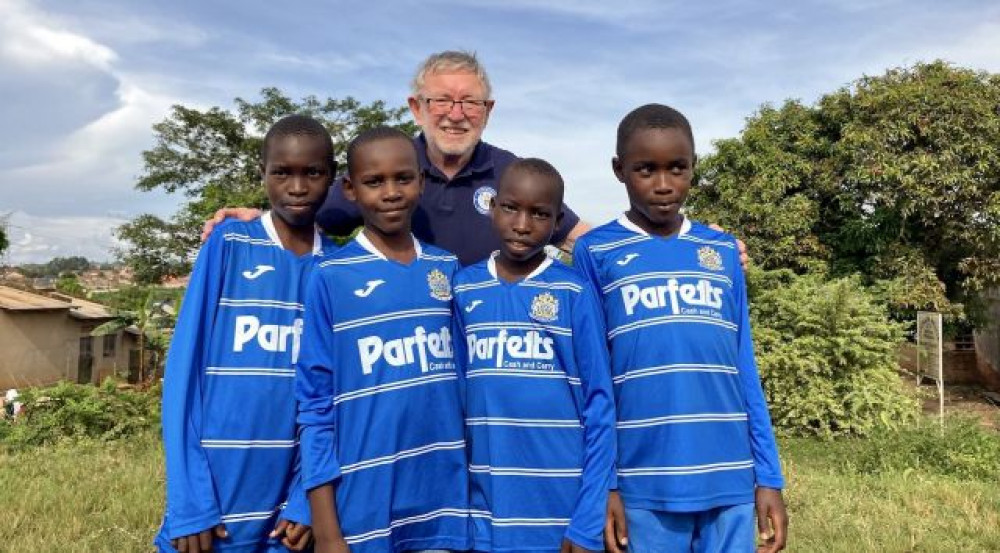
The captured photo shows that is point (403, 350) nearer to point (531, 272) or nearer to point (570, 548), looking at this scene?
point (531, 272)

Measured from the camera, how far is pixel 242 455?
6.53 ft

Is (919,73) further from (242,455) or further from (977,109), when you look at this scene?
(242,455)

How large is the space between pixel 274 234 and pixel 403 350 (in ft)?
1.80

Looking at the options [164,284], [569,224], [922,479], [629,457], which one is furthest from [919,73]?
[164,284]

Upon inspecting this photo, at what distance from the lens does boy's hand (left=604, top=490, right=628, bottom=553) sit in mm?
1947

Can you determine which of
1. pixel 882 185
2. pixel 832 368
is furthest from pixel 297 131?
pixel 882 185

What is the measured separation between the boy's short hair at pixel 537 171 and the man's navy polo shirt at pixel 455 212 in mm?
485

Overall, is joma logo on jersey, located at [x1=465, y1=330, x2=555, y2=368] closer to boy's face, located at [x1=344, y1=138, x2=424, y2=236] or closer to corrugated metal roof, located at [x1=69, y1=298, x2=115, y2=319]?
boy's face, located at [x1=344, y1=138, x2=424, y2=236]

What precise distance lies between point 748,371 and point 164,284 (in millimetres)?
24650

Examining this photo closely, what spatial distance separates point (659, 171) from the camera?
2176mm

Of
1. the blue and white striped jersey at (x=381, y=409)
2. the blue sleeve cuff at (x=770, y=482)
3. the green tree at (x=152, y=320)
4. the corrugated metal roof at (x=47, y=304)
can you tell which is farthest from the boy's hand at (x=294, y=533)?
the corrugated metal roof at (x=47, y=304)

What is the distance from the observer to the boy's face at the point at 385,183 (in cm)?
208

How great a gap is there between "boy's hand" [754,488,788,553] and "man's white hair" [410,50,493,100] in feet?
5.68

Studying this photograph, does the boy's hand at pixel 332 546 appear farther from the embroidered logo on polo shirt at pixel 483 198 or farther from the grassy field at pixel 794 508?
the grassy field at pixel 794 508
